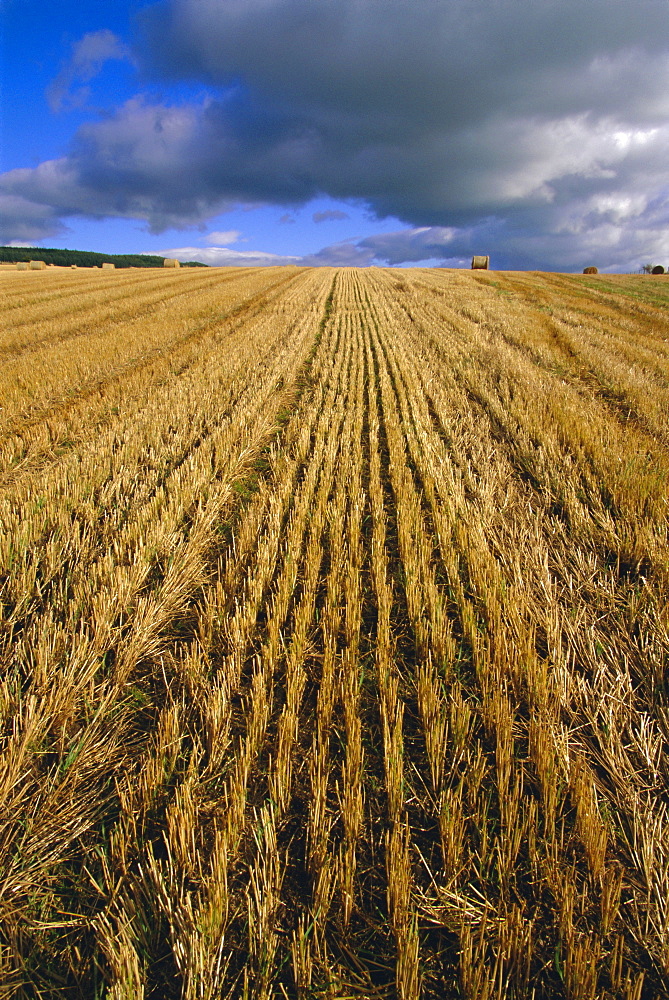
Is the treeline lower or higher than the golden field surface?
higher

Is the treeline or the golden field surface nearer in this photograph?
the golden field surface

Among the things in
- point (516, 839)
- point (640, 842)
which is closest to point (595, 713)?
point (640, 842)

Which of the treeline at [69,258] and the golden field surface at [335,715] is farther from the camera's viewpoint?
the treeline at [69,258]

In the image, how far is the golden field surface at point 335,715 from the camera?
1.48 meters

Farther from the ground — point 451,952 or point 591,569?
point 591,569

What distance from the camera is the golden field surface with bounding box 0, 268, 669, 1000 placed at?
1484mm

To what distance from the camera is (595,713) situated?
229 cm

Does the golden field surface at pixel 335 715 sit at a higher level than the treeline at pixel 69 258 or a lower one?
lower

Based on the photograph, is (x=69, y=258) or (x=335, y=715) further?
(x=69, y=258)

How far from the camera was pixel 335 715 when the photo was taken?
7.57 feet

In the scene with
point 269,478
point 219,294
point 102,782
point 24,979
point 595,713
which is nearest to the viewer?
point 24,979

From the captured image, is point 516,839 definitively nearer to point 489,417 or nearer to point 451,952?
point 451,952

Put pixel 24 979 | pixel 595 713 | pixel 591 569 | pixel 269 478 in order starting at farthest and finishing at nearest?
pixel 269 478 < pixel 591 569 < pixel 595 713 < pixel 24 979

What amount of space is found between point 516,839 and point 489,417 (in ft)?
19.0
